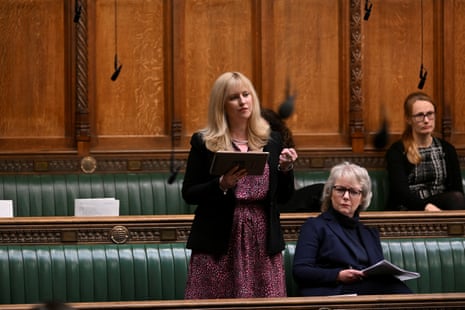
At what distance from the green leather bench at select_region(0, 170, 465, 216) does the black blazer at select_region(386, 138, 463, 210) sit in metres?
0.68

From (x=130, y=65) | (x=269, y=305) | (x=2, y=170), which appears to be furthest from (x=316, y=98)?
(x=269, y=305)

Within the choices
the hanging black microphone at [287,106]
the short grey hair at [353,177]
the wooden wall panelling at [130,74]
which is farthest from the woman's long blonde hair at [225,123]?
the wooden wall panelling at [130,74]

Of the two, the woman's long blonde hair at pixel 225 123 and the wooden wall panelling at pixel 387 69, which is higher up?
the wooden wall panelling at pixel 387 69

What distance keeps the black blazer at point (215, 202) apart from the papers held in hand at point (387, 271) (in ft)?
1.86

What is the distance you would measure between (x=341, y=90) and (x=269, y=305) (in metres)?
4.81

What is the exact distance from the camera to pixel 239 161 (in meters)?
4.88

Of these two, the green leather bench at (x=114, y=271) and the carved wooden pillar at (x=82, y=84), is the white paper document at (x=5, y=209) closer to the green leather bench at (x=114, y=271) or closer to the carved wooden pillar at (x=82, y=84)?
the green leather bench at (x=114, y=271)

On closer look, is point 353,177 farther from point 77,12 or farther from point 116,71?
point 77,12

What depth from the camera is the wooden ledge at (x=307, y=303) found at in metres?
4.39

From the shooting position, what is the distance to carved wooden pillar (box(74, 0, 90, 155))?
8.77 meters

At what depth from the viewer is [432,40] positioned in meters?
9.23

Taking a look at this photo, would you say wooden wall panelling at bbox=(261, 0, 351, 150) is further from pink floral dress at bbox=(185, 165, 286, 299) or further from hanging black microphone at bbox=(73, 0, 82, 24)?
pink floral dress at bbox=(185, 165, 286, 299)

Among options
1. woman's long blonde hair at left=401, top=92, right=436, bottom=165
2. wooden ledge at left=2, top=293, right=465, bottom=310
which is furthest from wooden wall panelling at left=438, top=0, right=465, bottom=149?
wooden ledge at left=2, top=293, right=465, bottom=310

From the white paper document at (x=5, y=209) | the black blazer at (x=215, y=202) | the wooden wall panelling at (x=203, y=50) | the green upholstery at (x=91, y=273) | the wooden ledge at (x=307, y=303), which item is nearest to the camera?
the wooden ledge at (x=307, y=303)
